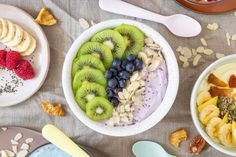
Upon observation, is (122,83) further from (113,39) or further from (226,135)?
(226,135)

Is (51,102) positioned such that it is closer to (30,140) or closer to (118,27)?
(30,140)

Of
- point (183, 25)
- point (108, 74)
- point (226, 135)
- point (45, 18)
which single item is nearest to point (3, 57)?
point (45, 18)

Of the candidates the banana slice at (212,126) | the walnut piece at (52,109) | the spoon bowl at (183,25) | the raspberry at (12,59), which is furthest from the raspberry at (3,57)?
the banana slice at (212,126)

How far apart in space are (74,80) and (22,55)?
154 millimetres

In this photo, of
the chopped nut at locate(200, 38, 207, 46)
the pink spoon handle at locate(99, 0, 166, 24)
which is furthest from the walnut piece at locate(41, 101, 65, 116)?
the chopped nut at locate(200, 38, 207, 46)

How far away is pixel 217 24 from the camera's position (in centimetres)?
112

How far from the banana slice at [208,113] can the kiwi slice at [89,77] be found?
0.73 feet

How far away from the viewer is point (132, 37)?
40.8 inches

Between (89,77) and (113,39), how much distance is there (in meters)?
0.10

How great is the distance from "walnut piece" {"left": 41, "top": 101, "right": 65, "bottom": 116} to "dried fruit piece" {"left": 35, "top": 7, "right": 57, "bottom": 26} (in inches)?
7.2

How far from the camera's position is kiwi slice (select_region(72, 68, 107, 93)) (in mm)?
1015

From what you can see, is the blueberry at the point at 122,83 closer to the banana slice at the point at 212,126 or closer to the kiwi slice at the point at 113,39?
the kiwi slice at the point at 113,39

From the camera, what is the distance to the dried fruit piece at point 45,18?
110cm

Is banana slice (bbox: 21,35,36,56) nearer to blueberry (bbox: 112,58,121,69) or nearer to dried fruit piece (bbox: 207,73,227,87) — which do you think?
blueberry (bbox: 112,58,121,69)
